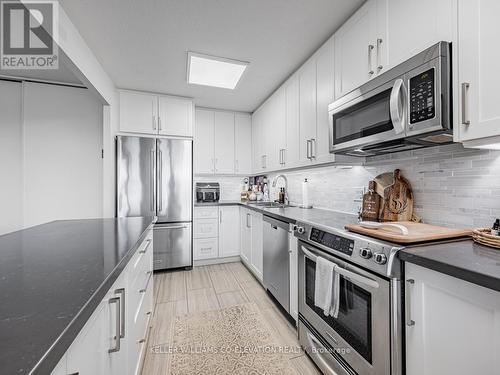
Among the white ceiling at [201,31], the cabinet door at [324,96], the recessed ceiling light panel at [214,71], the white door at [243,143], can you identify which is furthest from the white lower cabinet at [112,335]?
the white door at [243,143]

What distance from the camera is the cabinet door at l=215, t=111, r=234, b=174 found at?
12.6 ft

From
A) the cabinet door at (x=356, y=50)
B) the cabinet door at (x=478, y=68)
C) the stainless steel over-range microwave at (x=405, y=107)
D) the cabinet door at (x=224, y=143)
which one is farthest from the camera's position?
the cabinet door at (x=224, y=143)

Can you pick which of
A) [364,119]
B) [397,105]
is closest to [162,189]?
[364,119]

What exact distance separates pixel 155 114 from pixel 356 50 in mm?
2573

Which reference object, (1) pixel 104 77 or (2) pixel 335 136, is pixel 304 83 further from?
(1) pixel 104 77

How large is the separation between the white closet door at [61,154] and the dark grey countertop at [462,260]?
3.39 meters

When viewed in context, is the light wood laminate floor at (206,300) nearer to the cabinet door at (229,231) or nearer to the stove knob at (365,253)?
the cabinet door at (229,231)

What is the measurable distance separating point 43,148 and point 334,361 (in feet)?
12.1

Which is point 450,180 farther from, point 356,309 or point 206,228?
point 206,228

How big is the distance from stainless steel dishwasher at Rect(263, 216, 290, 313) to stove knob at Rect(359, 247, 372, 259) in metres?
0.83

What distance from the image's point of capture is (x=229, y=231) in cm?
358

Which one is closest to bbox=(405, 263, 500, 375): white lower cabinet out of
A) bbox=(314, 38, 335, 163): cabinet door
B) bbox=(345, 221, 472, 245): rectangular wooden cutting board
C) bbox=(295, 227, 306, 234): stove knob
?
bbox=(345, 221, 472, 245): rectangular wooden cutting board

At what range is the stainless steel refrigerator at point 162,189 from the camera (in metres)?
2.99

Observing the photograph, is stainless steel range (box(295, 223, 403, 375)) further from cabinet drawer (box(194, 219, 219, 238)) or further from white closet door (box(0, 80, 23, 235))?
white closet door (box(0, 80, 23, 235))
